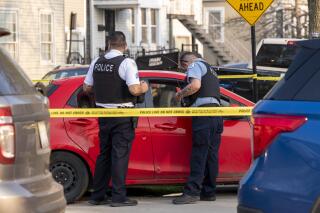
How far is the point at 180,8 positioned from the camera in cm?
3919

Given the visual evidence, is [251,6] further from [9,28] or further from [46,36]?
[46,36]

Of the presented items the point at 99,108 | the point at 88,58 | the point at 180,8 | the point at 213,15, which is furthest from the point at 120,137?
the point at 213,15

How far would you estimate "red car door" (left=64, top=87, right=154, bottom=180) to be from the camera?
844cm

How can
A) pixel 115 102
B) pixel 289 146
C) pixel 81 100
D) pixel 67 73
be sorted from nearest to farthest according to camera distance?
pixel 289 146
pixel 115 102
pixel 81 100
pixel 67 73

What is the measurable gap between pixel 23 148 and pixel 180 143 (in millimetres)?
3644

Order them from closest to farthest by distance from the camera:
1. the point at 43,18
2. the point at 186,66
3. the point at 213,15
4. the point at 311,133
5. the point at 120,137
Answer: the point at 311,133 < the point at 120,137 < the point at 186,66 < the point at 43,18 < the point at 213,15

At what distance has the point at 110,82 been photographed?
812cm

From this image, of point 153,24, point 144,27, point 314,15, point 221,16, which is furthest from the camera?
point 221,16

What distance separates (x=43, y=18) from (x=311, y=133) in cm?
2389

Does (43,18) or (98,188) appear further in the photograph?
(43,18)

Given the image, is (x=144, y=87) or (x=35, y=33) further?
(x=35, y=33)

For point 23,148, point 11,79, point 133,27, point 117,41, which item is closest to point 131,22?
point 133,27

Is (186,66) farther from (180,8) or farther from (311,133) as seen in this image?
(180,8)

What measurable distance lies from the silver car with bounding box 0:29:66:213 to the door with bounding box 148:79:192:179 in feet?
9.62
